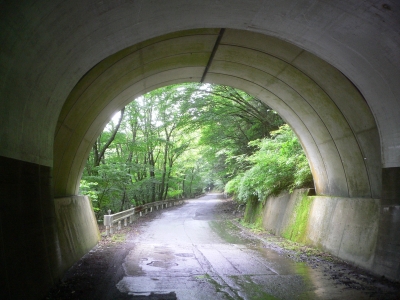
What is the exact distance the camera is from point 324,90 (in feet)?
24.6

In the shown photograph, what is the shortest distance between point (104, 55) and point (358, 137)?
575cm

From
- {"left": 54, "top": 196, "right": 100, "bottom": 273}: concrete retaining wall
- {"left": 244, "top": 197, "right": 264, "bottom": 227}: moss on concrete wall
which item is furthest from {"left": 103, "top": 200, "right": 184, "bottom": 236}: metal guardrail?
{"left": 244, "top": 197, "right": 264, "bottom": 227}: moss on concrete wall

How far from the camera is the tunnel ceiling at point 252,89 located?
671 centimetres

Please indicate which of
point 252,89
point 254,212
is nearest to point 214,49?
point 252,89

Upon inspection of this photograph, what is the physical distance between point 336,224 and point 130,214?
11593 mm

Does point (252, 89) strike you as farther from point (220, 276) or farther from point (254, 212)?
point (254, 212)

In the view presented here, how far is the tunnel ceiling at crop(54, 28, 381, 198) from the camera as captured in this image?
6.71 meters

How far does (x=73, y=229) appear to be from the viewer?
23.9 feet

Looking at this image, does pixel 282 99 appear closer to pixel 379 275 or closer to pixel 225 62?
pixel 225 62

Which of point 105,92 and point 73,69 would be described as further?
point 105,92

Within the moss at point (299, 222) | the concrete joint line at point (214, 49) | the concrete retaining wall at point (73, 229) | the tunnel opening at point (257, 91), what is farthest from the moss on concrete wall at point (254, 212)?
the concrete joint line at point (214, 49)

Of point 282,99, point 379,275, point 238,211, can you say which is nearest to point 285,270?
point 379,275

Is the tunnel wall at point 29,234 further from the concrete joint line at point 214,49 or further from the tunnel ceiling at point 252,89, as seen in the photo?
the concrete joint line at point 214,49

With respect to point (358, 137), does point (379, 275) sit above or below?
below
